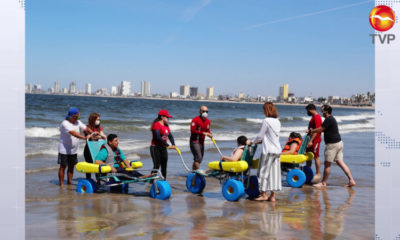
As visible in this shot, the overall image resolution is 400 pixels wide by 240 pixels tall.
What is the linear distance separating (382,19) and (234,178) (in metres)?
3.70

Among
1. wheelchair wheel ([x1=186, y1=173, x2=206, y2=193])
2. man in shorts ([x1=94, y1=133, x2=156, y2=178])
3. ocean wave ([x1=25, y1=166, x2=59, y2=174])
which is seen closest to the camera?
man in shorts ([x1=94, y1=133, x2=156, y2=178])

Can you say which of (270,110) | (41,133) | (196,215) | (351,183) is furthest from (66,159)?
(41,133)

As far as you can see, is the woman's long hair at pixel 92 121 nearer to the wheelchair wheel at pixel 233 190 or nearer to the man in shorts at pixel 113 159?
the man in shorts at pixel 113 159

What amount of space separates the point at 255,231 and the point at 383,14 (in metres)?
4.35

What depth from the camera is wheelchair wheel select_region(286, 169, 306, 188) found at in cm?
879

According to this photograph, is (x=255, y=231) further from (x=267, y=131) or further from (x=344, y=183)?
(x=344, y=183)

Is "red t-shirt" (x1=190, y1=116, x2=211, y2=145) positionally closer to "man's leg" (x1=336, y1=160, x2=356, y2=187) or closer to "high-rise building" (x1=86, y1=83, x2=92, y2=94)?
"man's leg" (x1=336, y1=160, x2=356, y2=187)

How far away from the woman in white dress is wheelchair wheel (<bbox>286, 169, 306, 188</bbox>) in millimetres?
1735

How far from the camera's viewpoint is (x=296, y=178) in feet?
29.1

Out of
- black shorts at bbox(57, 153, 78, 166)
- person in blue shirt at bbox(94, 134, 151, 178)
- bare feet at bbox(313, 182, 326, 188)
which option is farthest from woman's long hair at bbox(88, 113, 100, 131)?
bare feet at bbox(313, 182, 326, 188)

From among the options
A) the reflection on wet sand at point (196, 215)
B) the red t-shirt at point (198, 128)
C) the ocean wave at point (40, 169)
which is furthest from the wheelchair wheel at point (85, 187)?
the ocean wave at point (40, 169)

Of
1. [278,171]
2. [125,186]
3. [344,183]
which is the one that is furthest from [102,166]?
[344,183]

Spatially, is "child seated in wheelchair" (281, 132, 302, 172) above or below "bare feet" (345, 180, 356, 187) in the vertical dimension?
above

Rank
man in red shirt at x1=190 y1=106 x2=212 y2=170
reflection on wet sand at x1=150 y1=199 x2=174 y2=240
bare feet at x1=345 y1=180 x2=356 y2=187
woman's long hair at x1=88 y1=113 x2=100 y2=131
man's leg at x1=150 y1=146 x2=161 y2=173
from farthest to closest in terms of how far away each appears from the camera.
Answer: man in red shirt at x1=190 y1=106 x2=212 y2=170, bare feet at x1=345 y1=180 x2=356 y2=187, man's leg at x1=150 y1=146 x2=161 y2=173, woman's long hair at x1=88 y1=113 x2=100 y2=131, reflection on wet sand at x1=150 y1=199 x2=174 y2=240
